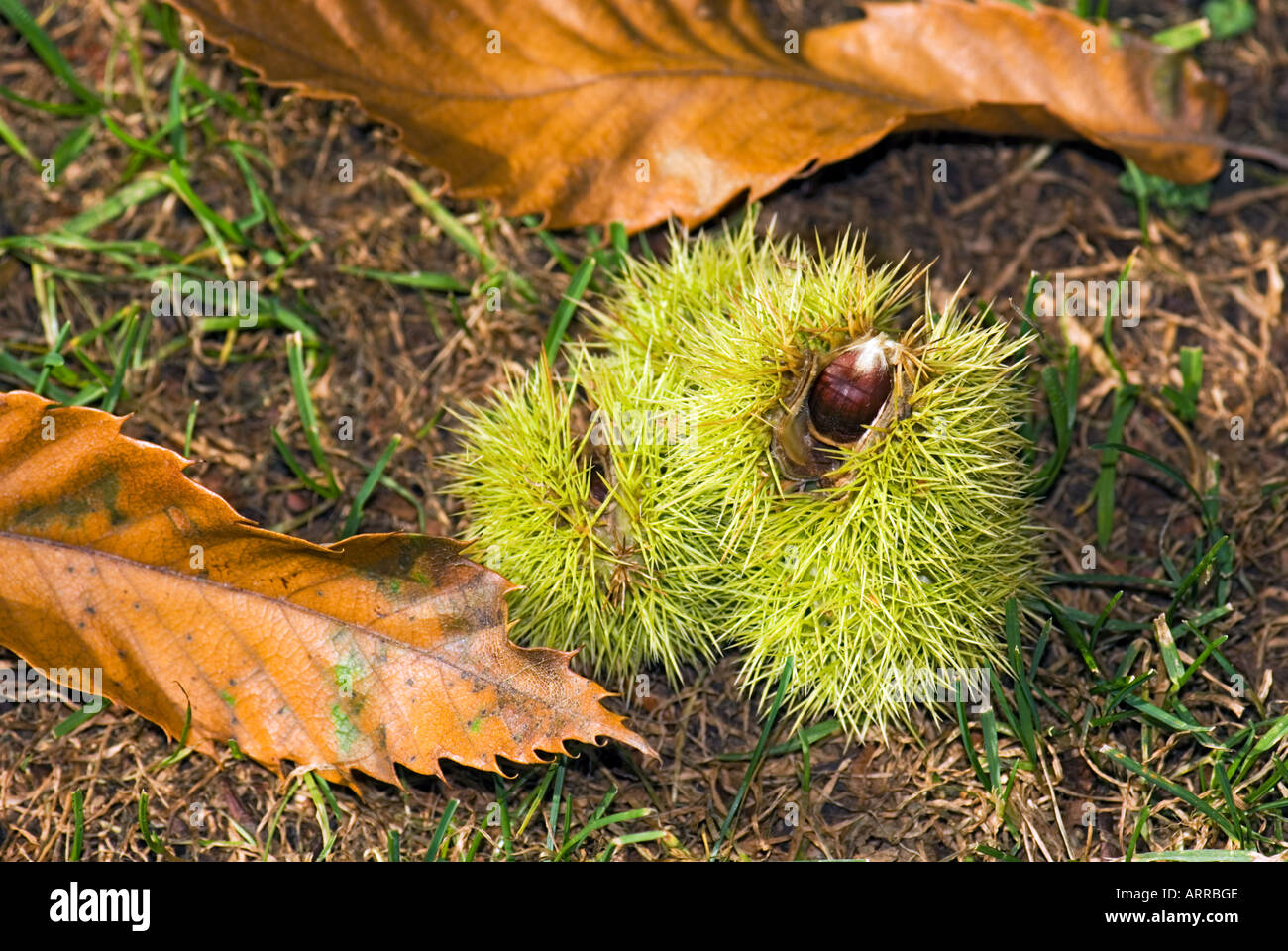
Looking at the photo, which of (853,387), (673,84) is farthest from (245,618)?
(673,84)

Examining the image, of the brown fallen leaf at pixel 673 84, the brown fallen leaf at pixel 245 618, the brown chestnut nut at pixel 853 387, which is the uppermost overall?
the brown fallen leaf at pixel 673 84

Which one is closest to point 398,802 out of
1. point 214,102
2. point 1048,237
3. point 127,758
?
point 127,758

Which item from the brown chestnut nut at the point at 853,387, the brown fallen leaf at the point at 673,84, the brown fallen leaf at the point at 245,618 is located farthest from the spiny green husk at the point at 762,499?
the brown fallen leaf at the point at 673,84

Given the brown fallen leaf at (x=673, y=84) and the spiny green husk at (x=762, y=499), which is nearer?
the spiny green husk at (x=762, y=499)

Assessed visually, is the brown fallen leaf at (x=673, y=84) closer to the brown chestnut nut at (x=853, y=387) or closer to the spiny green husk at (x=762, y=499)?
the spiny green husk at (x=762, y=499)

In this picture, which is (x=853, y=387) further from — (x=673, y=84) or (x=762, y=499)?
(x=673, y=84)

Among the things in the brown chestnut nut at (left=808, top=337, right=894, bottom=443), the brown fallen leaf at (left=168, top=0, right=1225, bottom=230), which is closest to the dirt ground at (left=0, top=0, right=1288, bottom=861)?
the brown fallen leaf at (left=168, top=0, right=1225, bottom=230)
